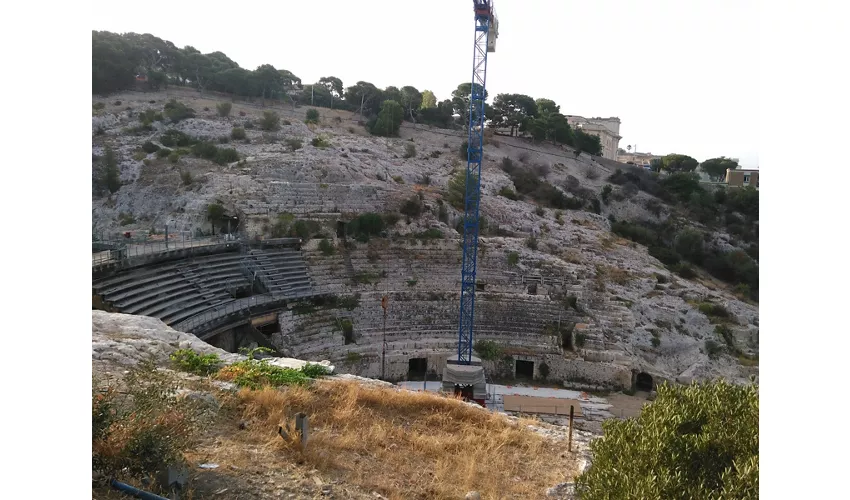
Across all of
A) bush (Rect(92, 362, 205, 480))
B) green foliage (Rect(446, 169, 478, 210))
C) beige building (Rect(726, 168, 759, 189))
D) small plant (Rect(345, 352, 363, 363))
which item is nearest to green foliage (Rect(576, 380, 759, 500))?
bush (Rect(92, 362, 205, 480))

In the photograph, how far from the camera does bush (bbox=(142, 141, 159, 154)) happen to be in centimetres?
2805

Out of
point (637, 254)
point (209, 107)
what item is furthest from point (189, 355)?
point (209, 107)

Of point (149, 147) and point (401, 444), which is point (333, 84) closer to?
point (149, 147)

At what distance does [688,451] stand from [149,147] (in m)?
30.1

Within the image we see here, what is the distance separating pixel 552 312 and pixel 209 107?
30.4 m

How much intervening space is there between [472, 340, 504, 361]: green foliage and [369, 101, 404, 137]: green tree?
26251 millimetres

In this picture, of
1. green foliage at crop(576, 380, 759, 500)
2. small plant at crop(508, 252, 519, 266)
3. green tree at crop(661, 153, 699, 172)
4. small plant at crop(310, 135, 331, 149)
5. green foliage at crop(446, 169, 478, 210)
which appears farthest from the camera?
green tree at crop(661, 153, 699, 172)

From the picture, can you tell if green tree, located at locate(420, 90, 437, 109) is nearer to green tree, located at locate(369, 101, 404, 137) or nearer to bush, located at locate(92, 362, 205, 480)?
green tree, located at locate(369, 101, 404, 137)

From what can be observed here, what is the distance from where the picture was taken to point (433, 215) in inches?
1017

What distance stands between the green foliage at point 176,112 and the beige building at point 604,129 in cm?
3728

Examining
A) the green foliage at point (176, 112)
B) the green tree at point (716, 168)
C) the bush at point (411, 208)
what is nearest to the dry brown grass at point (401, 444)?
the bush at point (411, 208)

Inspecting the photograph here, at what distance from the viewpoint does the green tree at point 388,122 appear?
133 ft

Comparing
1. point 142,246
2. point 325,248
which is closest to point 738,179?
point 325,248
